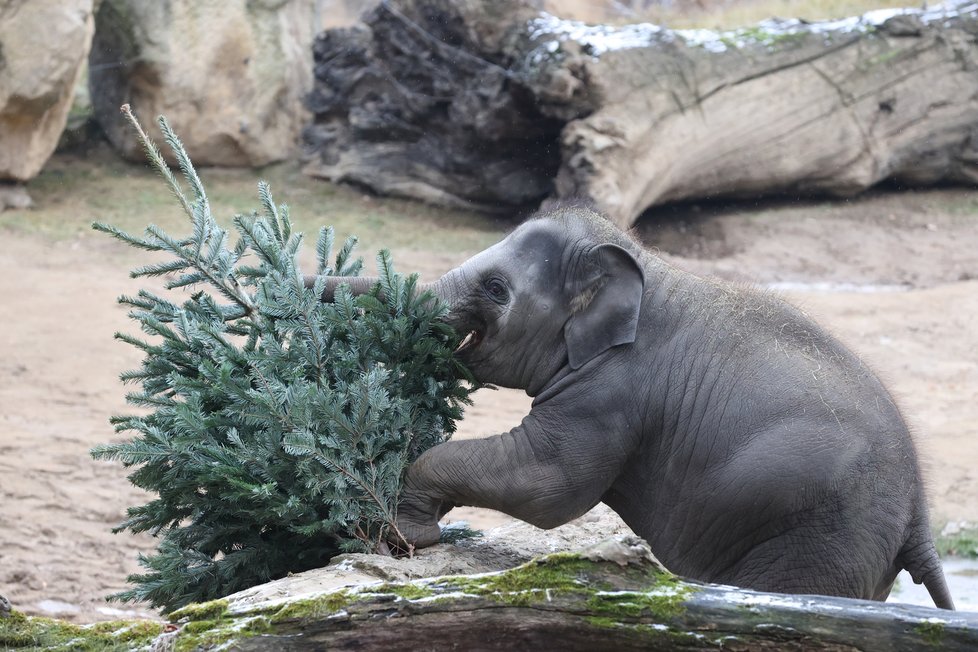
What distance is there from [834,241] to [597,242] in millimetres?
9289

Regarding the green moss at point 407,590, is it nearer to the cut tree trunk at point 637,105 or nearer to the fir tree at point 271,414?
the fir tree at point 271,414

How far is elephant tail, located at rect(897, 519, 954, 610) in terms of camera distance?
4.39m

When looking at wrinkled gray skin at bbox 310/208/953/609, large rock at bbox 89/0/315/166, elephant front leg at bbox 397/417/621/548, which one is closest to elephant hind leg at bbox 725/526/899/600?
wrinkled gray skin at bbox 310/208/953/609

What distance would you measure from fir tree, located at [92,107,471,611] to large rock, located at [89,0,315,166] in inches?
423

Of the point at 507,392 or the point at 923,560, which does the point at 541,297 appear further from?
the point at 507,392

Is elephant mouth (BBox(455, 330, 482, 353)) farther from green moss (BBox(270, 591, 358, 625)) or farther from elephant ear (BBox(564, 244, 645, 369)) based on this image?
green moss (BBox(270, 591, 358, 625))

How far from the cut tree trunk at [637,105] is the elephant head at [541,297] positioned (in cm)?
706

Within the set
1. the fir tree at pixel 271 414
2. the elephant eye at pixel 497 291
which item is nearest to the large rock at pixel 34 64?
the fir tree at pixel 271 414

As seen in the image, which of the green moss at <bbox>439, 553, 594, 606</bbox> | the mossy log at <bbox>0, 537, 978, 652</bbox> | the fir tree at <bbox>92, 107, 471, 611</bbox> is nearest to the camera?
the mossy log at <bbox>0, 537, 978, 652</bbox>

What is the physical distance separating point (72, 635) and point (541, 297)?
2226 mm

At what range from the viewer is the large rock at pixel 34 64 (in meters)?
12.4

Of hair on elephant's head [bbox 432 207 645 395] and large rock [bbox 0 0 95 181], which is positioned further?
large rock [bbox 0 0 95 181]

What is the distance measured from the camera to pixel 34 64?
41.2 feet

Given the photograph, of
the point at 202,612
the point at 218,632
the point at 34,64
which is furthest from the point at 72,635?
the point at 34,64
